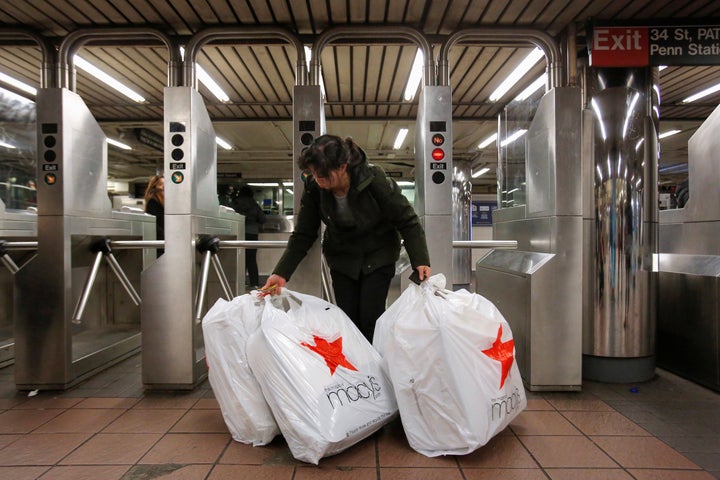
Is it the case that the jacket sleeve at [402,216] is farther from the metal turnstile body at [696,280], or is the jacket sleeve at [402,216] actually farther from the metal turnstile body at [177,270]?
the metal turnstile body at [696,280]

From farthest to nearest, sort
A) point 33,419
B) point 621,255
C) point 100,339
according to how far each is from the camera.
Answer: point 100,339 → point 621,255 → point 33,419

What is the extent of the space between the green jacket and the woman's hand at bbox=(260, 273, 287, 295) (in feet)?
0.13

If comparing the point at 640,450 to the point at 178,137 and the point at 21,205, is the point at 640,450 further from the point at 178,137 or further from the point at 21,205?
the point at 21,205

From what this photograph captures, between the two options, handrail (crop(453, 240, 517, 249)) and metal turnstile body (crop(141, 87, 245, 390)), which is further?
handrail (crop(453, 240, 517, 249))

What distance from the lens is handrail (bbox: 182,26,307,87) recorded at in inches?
103

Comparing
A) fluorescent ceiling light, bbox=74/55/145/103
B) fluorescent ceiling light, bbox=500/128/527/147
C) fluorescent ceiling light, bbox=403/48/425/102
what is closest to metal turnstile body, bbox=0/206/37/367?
fluorescent ceiling light, bbox=74/55/145/103

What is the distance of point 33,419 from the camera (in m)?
2.15

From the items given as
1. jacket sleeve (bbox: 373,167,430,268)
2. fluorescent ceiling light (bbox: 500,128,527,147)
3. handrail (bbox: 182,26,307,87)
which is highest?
handrail (bbox: 182,26,307,87)

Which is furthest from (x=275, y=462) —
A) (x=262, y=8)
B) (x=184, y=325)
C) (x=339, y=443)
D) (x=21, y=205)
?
(x=21, y=205)

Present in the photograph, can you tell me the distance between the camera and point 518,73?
4215 mm

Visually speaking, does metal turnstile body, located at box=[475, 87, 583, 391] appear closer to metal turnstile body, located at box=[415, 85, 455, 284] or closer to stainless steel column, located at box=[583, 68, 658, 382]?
stainless steel column, located at box=[583, 68, 658, 382]

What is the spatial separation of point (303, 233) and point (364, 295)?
435 mm

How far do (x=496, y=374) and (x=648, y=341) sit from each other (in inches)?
64.7

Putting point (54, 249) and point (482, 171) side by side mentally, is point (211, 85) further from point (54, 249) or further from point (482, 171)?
point (482, 171)
